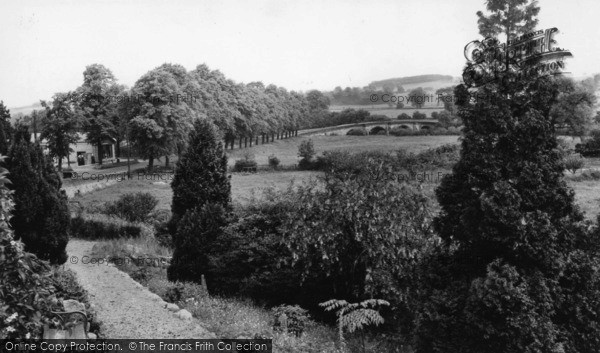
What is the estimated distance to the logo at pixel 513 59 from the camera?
9898 millimetres

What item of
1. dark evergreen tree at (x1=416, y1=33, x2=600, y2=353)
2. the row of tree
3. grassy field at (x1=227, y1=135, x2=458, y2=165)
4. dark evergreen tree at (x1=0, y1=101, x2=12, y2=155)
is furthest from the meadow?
dark evergreen tree at (x1=416, y1=33, x2=600, y2=353)

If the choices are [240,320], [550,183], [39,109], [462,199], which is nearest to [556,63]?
[550,183]

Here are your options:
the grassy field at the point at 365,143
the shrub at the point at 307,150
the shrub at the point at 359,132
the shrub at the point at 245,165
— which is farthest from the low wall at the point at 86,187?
the shrub at the point at 359,132

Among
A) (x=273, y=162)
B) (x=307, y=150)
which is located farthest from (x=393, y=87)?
(x=273, y=162)

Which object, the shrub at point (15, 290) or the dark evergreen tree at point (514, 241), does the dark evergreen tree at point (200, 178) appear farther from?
the shrub at point (15, 290)

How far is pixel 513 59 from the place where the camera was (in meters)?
10.0

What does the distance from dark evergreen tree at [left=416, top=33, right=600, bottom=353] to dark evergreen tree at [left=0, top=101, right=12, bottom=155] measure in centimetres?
1470

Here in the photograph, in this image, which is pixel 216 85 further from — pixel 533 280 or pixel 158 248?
pixel 533 280

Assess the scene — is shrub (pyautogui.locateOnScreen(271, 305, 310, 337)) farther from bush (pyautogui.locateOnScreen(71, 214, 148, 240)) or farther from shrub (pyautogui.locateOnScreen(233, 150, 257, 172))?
shrub (pyautogui.locateOnScreen(233, 150, 257, 172))

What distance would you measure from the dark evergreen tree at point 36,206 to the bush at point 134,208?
1314cm

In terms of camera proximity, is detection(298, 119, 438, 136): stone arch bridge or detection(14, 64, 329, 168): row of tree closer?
detection(298, 119, 438, 136): stone arch bridge

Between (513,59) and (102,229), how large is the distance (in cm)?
2331

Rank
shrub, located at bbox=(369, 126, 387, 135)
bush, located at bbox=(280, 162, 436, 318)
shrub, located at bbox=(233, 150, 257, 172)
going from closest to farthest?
bush, located at bbox=(280, 162, 436, 318)
shrub, located at bbox=(369, 126, 387, 135)
shrub, located at bbox=(233, 150, 257, 172)

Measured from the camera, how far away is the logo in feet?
32.5
